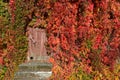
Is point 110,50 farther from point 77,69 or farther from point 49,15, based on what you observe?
point 49,15

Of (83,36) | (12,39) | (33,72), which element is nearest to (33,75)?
(33,72)

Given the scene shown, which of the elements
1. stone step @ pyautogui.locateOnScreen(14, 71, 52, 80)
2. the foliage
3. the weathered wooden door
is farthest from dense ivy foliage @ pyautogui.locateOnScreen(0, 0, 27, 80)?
the weathered wooden door

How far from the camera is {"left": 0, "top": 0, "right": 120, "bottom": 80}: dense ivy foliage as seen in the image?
3502 mm

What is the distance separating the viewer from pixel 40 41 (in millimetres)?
6121

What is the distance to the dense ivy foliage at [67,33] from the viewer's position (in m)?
3.50

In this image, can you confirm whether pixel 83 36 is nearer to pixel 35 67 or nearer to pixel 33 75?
pixel 33 75

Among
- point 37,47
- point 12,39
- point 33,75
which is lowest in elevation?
point 33,75

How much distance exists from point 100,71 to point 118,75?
31 cm

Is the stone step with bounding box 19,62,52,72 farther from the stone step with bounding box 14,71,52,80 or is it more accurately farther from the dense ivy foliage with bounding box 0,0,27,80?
the dense ivy foliage with bounding box 0,0,27,80

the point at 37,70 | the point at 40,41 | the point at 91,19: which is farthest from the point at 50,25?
the point at 40,41

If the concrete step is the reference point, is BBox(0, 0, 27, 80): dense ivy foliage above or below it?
above

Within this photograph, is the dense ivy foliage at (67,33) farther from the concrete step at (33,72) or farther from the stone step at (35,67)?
the stone step at (35,67)

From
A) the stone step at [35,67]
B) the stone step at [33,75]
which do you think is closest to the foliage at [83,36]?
the stone step at [33,75]

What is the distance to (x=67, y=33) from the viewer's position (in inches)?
138
